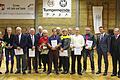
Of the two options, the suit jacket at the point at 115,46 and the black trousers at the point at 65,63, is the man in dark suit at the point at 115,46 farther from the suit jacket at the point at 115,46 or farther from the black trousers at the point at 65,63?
the black trousers at the point at 65,63

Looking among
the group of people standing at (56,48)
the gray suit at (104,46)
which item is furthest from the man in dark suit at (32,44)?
the gray suit at (104,46)

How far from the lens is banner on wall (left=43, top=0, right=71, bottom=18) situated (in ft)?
63.0

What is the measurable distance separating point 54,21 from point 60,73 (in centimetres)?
860

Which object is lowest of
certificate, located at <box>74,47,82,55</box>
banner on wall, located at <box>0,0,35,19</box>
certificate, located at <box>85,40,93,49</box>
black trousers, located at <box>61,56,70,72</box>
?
black trousers, located at <box>61,56,70,72</box>

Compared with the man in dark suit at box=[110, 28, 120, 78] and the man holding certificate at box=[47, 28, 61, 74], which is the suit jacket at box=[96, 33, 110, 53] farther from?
the man holding certificate at box=[47, 28, 61, 74]

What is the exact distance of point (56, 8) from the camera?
1917 centimetres

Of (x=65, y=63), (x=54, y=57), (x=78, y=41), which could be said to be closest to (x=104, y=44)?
(x=78, y=41)

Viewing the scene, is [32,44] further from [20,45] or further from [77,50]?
[77,50]

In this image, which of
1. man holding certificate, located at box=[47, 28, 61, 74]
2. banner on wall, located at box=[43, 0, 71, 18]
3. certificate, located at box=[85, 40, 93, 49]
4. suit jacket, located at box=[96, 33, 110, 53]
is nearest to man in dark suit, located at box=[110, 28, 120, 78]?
suit jacket, located at box=[96, 33, 110, 53]

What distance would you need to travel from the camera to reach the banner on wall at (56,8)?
63.0 ft

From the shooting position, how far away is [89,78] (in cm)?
1027

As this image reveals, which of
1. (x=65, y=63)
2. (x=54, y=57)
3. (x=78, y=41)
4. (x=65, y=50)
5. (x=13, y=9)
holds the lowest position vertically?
(x=65, y=63)

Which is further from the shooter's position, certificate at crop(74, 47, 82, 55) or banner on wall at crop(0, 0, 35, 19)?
banner on wall at crop(0, 0, 35, 19)

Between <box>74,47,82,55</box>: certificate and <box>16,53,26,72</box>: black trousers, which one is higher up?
<box>74,47,82,55</box>: certificate
